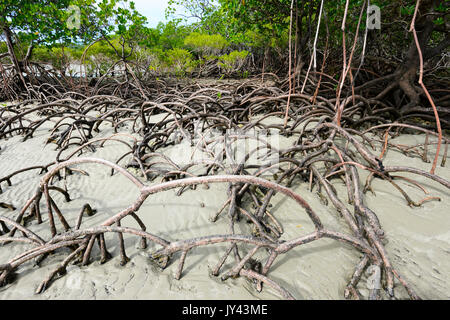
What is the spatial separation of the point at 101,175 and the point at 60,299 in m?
1.41

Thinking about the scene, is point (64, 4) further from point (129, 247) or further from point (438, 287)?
point (438, 287)

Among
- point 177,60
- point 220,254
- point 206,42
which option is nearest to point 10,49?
point 177,60

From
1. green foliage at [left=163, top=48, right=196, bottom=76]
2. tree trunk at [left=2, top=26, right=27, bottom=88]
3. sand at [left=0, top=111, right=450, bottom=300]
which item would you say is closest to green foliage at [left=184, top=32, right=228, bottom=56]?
green foliage at [left=163, top=48, right=196, bottom=76]

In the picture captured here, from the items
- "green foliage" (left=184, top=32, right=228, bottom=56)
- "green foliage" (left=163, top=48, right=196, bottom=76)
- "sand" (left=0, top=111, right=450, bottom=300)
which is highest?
"green foliage" (left=184, top=32, right=228, bottom=56)

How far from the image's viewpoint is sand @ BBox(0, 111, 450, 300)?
0.98m

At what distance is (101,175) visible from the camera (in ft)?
7.06

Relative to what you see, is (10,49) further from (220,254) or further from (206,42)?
(206,42)

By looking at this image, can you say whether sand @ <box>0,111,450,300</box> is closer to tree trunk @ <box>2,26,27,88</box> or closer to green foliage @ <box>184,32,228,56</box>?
tree trunk @ <box>2,26,27,88</box>

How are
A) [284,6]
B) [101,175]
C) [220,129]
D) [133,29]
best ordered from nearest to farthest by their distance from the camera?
[101,175], [220,129], [284,6], [133,29]

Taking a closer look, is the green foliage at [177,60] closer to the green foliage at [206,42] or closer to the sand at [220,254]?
the green foliage at [206,42]

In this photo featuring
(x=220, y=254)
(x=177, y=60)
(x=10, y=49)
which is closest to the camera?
(x=220, y=254)

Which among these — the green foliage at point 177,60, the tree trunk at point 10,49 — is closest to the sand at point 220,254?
the tree trunk at point 10,49

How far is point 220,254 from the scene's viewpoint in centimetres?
118
